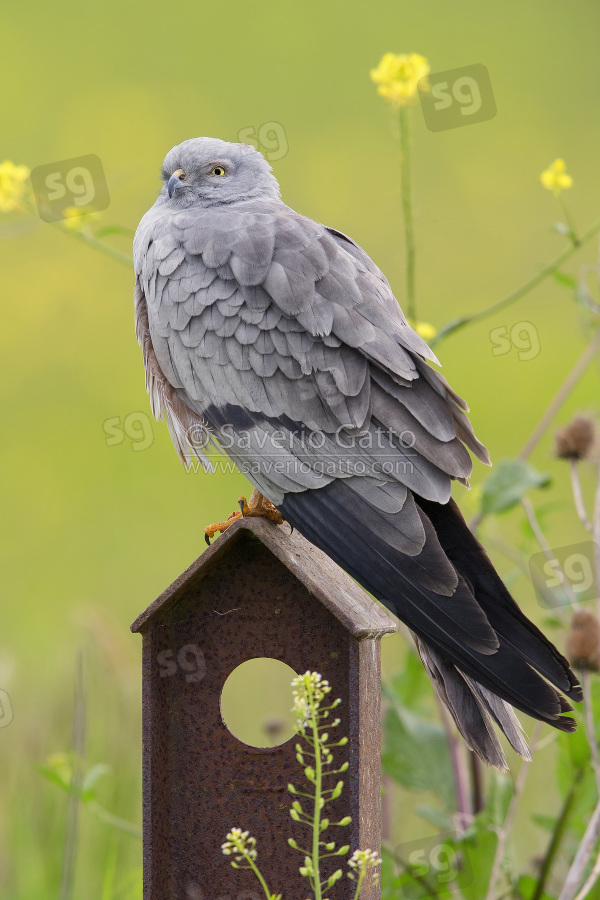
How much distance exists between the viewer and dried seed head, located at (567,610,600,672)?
3006 millimetres

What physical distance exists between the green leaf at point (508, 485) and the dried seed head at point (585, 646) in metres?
0.57

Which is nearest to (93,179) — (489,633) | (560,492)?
(489,633)

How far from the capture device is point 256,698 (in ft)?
18.2

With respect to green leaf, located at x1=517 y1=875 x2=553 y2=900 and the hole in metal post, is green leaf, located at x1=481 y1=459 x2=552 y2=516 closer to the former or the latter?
green leaf, located at x1=517 y1=875 x2=553 y2=900

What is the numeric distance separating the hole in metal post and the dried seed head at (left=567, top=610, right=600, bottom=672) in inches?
84.9

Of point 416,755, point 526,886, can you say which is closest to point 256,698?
point 416,755

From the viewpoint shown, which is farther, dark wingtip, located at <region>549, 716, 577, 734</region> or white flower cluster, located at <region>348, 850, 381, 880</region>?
dark wingtip, located at <region>549, 716, 577, 734</region>

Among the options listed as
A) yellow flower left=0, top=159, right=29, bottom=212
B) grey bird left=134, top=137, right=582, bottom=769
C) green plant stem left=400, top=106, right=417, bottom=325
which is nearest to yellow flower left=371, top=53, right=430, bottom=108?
green plant stem left=400, top=106, right=417, bottom=325

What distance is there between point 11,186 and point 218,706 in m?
2.33

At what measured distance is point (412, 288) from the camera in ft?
11.6

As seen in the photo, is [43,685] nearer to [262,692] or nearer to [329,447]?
[262,692]

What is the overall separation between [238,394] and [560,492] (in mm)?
5548

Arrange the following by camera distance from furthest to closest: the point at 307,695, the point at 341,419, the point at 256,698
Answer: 1. the point at 256,698
2. the point at 341,419
3. the point at 307,695

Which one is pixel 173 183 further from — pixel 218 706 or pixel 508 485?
pixel 218 706
